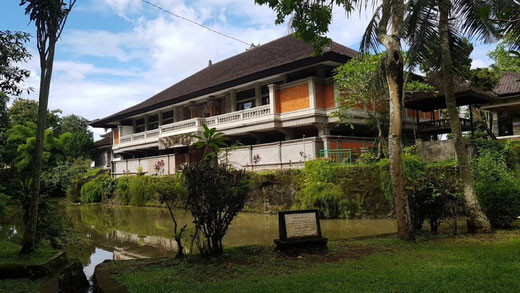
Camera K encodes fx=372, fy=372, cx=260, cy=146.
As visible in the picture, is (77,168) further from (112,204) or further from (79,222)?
(79,222)

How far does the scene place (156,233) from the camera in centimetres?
1216

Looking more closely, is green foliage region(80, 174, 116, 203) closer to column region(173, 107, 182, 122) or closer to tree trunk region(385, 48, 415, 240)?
column region(173, 107, 182, 122)

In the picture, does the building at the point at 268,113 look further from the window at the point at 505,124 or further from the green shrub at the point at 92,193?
the window at the point at 505,124

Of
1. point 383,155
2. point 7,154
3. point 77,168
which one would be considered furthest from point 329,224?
point 7,154

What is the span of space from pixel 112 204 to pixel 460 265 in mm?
23671

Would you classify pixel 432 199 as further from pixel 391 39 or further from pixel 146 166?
pixel 146 166

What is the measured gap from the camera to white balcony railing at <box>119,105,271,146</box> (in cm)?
2048

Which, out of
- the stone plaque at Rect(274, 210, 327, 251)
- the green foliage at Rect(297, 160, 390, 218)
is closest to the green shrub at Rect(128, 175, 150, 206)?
the green foliage at Rect(297, 160, 390, 218)

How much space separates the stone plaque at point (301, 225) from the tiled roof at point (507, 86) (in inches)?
793

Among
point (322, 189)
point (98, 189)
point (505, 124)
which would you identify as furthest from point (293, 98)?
point (98, 189)

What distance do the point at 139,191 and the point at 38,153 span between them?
1717 cm

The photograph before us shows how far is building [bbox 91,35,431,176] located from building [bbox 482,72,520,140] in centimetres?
390

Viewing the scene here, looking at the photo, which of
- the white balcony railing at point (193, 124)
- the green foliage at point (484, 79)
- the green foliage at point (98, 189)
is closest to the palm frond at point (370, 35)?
the white balcony railing at point (193, 124)

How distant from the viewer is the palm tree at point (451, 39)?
7891 mm
